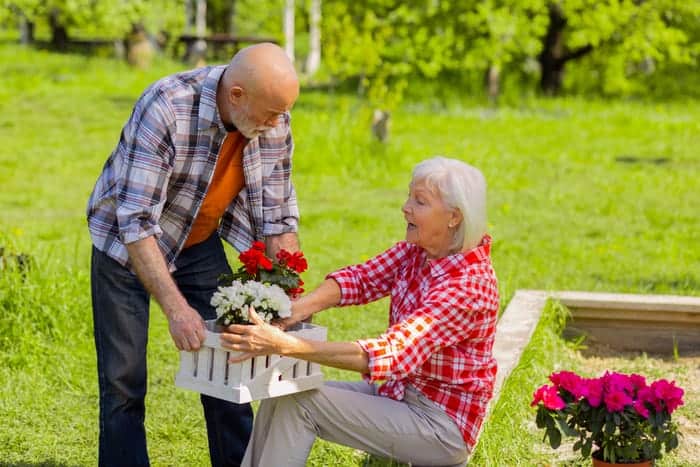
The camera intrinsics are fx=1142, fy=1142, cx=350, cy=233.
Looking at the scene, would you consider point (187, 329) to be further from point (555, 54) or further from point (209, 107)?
point (555, 54)

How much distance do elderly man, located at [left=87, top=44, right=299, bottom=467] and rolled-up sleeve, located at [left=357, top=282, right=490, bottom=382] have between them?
20.9 inches

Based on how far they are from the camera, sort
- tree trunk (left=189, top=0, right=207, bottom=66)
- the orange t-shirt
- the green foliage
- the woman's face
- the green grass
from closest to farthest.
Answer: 1. the woman's face
2. the orange t-shirt
3. the green grass
4. the green foliage
5. tree trunk (left=189, top=0, right=207, bottom=66)

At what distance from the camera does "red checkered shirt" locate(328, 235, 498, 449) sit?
10.7ft

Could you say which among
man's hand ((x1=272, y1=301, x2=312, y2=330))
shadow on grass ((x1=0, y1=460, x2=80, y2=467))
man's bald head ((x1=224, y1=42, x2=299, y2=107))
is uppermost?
man's bald head ((x1=224, y1=42, x2=299, y2=107))

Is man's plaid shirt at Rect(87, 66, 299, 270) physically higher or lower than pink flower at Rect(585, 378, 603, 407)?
higher

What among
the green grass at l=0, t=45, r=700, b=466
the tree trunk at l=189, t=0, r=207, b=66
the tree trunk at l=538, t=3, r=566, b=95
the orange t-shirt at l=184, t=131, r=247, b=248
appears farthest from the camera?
the tree trunk at l=189, t=0, r=207, b=66

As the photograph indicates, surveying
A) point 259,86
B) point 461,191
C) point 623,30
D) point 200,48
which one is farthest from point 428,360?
point 200,48

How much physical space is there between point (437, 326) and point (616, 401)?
647mm

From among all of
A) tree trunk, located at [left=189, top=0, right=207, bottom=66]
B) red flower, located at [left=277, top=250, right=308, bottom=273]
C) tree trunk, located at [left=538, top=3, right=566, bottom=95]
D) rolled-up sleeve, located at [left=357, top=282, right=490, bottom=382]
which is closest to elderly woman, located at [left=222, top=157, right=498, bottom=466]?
rolled-up sleeve, located at [left=357, top=282, right=490, bottom=382]

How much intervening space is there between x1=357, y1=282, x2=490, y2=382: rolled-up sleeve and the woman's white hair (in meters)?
0.15

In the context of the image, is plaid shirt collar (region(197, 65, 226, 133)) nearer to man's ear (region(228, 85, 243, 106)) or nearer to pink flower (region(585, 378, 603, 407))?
man's ear (region(228, 85, 243, 106))

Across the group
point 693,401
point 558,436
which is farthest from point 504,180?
point 558,436

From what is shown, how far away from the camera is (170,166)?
139 inches

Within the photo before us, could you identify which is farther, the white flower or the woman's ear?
the woman's ear
